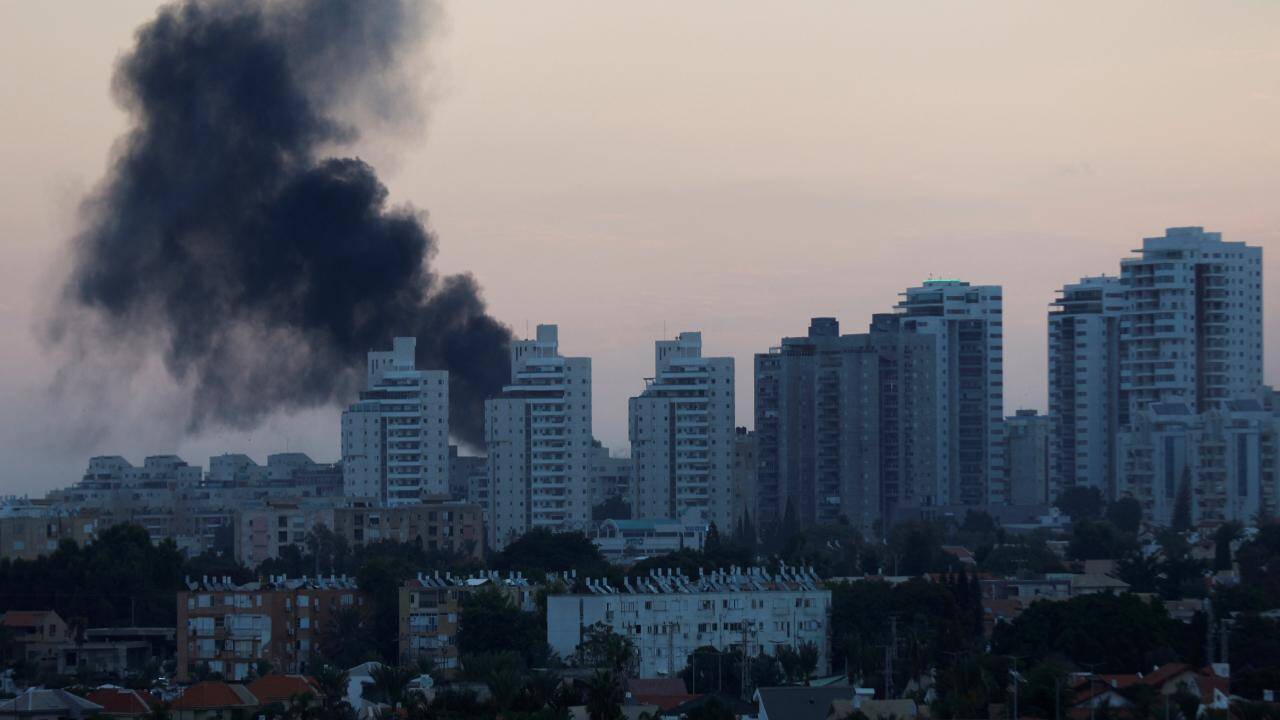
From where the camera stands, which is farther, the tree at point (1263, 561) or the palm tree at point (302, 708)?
the tree at point (1263, 561)

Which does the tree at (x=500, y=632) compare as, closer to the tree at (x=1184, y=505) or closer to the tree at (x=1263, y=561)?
the tree at (x=1263, y=561)

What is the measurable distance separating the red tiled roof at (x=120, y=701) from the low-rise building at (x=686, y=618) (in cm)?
1515

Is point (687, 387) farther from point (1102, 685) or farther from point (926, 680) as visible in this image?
point (1102, 685)

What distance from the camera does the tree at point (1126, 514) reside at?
11319 cm

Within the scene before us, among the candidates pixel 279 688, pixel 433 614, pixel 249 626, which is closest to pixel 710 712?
pixel 279 688

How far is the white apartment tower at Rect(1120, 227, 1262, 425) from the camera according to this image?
5032 inches

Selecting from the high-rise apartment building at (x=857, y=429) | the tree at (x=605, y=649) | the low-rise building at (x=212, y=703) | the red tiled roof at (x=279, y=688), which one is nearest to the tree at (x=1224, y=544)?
the tree at (x=605, y=649)

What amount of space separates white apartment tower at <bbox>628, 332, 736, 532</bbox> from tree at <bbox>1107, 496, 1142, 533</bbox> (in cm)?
1837

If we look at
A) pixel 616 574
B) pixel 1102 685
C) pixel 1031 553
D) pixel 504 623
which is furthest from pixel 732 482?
pixel 1102 685

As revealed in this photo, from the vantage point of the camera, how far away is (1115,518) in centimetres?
11531

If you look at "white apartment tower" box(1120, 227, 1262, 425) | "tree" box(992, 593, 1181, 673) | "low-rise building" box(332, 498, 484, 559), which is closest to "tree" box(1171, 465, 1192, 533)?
"white apartment tower" box(1120, 227, 1262, 425)

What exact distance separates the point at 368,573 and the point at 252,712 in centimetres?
2148

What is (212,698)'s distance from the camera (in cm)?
5747

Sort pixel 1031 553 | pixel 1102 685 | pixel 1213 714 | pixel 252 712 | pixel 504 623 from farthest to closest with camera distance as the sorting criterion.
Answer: pixel 1031 553
pixel 504 623
pixel 252 712
pixel 1102 685
pixel 1213 714
